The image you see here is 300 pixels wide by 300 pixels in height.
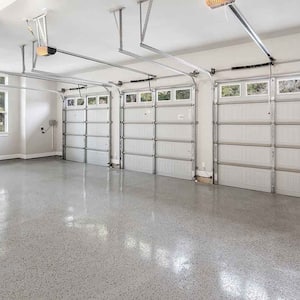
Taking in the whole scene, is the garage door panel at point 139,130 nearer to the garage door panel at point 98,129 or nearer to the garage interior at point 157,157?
the garage interior at point 157,157

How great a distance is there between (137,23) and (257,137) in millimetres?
3139

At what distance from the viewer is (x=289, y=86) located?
519 centimetres

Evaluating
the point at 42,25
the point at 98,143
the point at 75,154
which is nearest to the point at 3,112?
the point at 75,154

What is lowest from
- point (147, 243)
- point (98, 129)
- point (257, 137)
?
point (147, 243)

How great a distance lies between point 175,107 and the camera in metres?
6.85

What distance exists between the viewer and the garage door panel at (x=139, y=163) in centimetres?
740

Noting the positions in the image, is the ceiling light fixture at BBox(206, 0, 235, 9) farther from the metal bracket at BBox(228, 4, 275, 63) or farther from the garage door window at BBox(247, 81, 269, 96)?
the garage door window at BBox(247, 81, 269, 96)

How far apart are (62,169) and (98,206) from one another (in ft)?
12.4

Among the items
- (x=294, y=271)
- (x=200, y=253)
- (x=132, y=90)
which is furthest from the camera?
(x=132, y=90)

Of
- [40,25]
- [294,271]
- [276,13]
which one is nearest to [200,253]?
[294,271]

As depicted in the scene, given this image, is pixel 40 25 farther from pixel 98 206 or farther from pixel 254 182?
pixel 254 182

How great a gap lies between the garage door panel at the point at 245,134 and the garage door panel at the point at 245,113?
0.47ft

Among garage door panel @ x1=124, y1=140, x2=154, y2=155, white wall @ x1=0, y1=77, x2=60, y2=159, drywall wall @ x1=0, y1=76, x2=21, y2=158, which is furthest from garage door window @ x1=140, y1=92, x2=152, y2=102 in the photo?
drywall wall @ x1=0, y1=76, x2=21, y2=158

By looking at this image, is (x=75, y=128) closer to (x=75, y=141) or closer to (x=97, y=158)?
(x=75, y=141)
